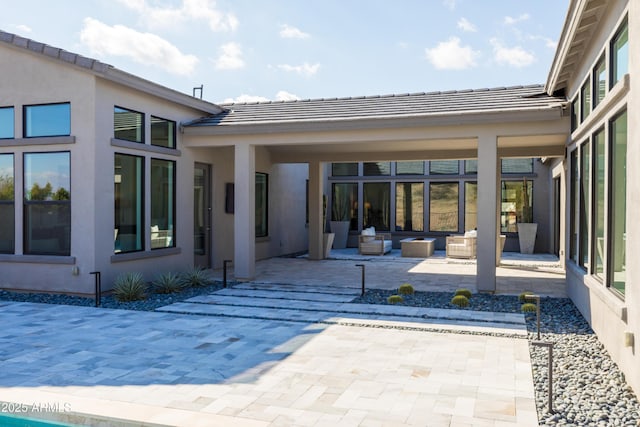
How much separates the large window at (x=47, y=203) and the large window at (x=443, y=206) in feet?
45.1

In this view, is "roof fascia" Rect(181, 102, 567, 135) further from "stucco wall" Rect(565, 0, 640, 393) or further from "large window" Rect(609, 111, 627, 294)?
"large window" Rect(609, 111, 627, 294)

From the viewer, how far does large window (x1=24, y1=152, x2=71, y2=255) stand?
376 inches

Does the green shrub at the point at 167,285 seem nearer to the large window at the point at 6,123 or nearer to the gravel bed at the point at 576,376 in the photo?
the large window at the point at 6,123

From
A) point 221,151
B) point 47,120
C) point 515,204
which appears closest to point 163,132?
point 47,120

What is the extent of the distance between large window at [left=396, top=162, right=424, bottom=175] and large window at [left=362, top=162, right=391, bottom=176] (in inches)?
15.6

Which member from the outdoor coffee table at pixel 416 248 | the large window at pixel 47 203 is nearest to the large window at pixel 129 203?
the large window at pixel 47 203

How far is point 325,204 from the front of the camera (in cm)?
2052

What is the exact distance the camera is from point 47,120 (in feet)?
31.8

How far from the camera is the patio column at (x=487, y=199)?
9609 millimetres

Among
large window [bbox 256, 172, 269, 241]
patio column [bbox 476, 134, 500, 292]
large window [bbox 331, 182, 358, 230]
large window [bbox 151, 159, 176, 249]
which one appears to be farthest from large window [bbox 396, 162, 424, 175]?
large window [bbox 151, 159, 176, 249]

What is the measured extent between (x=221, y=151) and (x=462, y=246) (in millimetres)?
8049

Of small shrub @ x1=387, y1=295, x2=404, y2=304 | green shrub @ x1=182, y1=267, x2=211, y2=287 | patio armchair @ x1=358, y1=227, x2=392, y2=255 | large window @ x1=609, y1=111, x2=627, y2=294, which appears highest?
large window @ x1=609, y1=111, x2=627, y2=294

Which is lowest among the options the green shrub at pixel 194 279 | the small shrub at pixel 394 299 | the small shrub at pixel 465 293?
the small shrub at pixel 394 299

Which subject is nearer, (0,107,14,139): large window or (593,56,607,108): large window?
(593,56,607,108): large window
